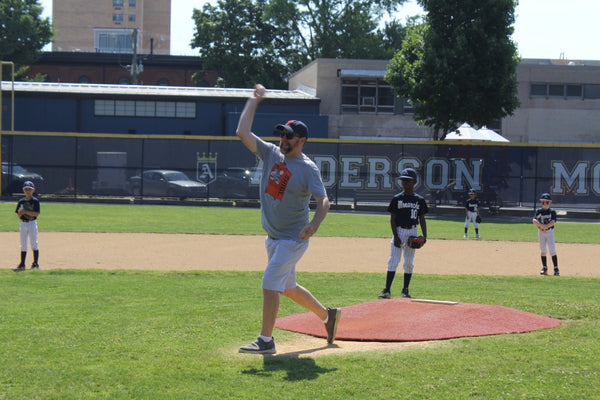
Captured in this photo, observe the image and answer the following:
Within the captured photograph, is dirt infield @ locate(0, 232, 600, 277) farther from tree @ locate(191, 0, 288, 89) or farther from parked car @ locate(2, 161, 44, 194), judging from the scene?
tree @ locate(191, 0, 288, 89)

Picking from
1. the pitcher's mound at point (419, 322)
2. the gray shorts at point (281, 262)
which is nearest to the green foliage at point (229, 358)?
the pitcher's mound at point (419, 322)

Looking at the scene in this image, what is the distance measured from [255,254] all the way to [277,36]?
4803 cm

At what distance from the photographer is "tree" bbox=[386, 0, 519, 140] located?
3472 centimetres

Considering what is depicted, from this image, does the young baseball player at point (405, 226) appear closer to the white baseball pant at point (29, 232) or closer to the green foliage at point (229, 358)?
the green foliage at point (229, 358)

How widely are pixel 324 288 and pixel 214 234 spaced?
431 inches

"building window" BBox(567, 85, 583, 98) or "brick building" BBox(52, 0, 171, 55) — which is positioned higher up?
"brick building" BBox(52, 0, 171, 55)

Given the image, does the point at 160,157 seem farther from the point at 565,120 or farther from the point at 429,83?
the point at 565,120

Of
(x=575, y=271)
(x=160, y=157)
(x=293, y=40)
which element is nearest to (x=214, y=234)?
(x=575, y=271)

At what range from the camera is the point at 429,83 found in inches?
1378

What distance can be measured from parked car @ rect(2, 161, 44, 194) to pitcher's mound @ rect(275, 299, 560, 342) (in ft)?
94.4

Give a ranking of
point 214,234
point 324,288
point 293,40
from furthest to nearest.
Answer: point 293,40
point 214,234
point 324,288

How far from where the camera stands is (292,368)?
6.08m

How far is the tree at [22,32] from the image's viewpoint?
57.9m

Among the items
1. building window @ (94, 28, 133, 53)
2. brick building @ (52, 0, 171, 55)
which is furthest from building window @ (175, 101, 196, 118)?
building window @ (94, 28, 133, 53)
